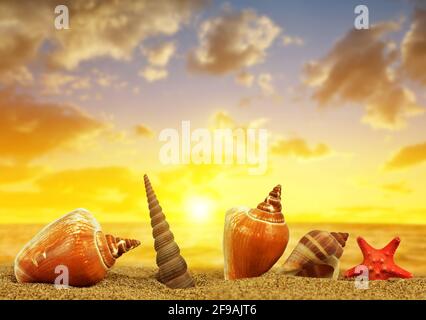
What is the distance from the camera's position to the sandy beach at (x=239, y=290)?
4.94m

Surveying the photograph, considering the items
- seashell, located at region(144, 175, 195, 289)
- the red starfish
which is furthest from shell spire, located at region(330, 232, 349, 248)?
seashell, located at region(144, 175, 195, 289)

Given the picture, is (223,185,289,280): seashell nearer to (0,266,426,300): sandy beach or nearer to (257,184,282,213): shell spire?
(257,184,282,213): shell spire

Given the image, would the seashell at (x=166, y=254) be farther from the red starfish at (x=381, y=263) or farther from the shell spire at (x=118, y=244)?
the red starfish at (x=381, y=263)

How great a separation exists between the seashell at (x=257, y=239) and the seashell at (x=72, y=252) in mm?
1244

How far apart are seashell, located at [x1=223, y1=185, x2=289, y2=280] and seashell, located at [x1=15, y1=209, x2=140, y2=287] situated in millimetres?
1244

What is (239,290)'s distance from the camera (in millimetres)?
4965

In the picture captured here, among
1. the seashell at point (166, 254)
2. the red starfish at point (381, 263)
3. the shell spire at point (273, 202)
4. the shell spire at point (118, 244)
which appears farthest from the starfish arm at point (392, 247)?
the shell spire at point (118, 244)

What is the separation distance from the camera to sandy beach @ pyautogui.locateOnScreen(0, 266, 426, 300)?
4.94 meters

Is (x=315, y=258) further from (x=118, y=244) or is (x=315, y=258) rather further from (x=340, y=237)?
(x=118, y=244)

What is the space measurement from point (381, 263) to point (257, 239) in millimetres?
1739

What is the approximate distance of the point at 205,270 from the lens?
7676 mm
